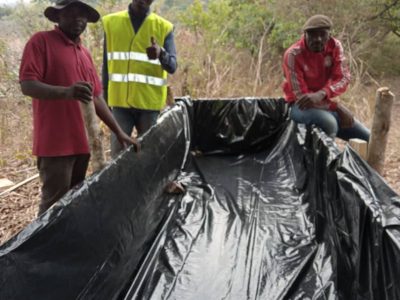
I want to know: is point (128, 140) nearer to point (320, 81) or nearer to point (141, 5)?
point (141, 5)

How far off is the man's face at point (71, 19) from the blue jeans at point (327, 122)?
204 cm

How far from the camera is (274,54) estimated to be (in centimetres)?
963

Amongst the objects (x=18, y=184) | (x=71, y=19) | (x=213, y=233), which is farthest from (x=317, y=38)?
(x=18, y=184)

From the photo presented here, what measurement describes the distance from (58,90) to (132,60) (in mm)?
1235

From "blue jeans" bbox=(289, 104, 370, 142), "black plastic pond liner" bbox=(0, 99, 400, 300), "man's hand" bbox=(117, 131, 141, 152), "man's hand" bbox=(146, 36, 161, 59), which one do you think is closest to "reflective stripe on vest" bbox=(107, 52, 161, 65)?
"man's hand" bbox=(146, 36, 161, 59)

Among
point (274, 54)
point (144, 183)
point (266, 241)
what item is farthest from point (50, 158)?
point (274, 54)

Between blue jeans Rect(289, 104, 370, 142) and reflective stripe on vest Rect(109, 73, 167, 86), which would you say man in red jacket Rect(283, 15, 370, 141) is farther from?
reflective stripe on vest Rect(109, 73, 167, 86)

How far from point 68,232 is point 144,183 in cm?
104

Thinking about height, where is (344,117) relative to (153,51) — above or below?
below

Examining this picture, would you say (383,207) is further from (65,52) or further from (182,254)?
(65,52)

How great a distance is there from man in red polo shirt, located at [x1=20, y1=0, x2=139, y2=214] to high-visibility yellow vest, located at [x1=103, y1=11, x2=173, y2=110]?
800 mm

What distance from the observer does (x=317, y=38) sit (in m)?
3.21

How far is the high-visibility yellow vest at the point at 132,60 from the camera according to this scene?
2.99 m

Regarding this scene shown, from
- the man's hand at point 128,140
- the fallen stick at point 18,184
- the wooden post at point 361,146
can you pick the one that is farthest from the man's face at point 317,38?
the fallen stick at point 18,184
